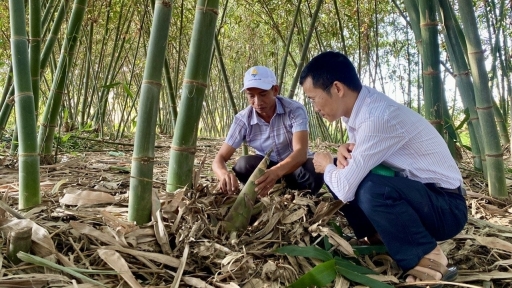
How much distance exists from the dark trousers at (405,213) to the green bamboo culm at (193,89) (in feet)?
1.87

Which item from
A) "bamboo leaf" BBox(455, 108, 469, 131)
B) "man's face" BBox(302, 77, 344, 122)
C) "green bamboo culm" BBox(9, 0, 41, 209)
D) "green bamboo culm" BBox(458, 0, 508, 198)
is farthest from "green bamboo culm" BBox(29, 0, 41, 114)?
"bamboo leaf" BBox(455, 108, 469, 131)

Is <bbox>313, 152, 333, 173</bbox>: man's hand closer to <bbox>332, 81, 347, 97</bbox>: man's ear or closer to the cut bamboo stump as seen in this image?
<bbox>332, 81, 347, 97</bbox>: man's ear

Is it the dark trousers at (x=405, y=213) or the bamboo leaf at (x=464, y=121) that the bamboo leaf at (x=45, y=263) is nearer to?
the dark trousers at (x=405, y=213)

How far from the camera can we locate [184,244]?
1.33 meters

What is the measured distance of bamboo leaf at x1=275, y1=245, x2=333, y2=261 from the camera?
4.49 feet

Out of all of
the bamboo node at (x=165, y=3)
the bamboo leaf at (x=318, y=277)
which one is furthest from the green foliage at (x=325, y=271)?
the bamboo node at (x=165, y=3)

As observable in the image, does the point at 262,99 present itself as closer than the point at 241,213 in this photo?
No

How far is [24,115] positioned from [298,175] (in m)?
1.16

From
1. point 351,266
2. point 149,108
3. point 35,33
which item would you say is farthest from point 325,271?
point 35,33

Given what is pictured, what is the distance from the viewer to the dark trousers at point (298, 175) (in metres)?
2.07

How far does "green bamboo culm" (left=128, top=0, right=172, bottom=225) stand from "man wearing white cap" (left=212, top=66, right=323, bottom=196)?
54 centimetres

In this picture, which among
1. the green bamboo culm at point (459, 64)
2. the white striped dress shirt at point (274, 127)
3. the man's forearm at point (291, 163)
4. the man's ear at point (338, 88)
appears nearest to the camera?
the man's ear at point (338, 88)

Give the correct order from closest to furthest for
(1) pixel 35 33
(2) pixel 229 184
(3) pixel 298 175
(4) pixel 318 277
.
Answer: (4) pixel 318 277
(2) pixel 229 184
(1) pixel 35 33
(3) pixel 298 175

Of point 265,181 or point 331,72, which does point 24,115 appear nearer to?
point 265,181
